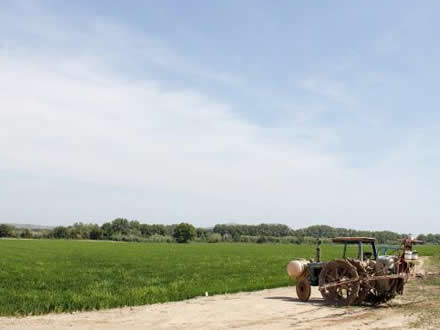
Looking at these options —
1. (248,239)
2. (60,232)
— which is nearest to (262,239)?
(248,239)

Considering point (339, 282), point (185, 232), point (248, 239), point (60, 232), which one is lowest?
point (339, 282)

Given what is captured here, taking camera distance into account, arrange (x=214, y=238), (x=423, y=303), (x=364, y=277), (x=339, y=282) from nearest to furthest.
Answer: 1. (x=364, y=277)
2. (x=339, y=282)
3. (x=423, y=303)
4. (x=214, y=238)

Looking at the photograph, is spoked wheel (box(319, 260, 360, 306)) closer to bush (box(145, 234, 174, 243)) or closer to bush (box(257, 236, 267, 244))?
bush (box(257, 236, 267, 244))

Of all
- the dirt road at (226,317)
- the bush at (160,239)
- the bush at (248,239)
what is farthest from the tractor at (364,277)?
the bush at (160,239)

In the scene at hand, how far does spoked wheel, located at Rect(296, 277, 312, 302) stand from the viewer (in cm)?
1555

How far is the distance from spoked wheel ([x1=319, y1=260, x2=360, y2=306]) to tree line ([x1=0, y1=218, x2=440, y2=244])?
344ft

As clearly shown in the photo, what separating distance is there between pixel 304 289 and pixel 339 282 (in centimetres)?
161

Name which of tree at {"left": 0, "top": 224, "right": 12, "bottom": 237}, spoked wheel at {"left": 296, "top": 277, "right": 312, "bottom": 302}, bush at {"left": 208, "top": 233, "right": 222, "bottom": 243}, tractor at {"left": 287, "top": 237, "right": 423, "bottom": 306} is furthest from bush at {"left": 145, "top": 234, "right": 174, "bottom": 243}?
tractor at {"left": 287, "top": 237, "right": 423, "bottom": 306}

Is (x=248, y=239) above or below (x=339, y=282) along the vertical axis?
above

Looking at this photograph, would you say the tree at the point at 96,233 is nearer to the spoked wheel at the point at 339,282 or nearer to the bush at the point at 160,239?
the bush at the point at 160,239

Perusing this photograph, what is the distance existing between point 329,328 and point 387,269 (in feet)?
14.6

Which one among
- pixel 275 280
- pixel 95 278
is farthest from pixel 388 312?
pixel 95 278

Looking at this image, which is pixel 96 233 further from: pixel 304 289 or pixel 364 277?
pixel 364 277

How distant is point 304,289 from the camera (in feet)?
51.4
